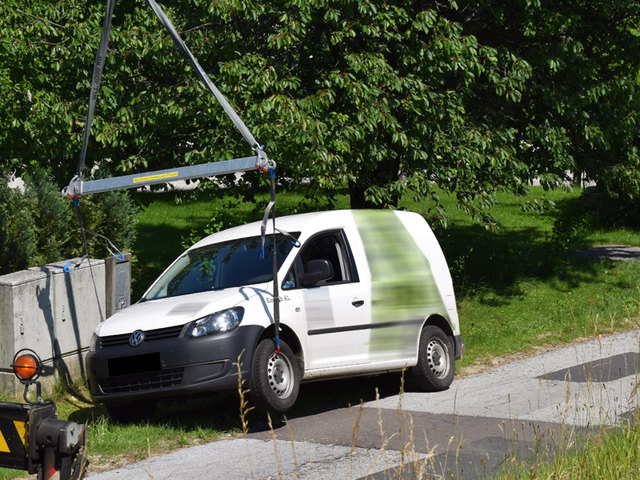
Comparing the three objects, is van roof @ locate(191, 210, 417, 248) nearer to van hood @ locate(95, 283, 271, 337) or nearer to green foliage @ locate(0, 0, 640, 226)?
van hood @ locate(95, 283, 271, 337)

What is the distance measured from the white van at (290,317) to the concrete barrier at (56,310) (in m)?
1.29

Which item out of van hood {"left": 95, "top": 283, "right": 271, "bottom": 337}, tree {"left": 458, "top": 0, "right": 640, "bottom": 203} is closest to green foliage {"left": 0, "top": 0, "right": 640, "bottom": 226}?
tree {"left": 458, "top": 0, "right": 640, "bottom": 203}

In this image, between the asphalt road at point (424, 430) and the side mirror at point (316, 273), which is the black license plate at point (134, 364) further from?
the side mirror at point (316, 273)

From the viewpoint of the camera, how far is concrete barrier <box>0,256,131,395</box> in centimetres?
935

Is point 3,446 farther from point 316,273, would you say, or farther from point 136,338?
point 316,273

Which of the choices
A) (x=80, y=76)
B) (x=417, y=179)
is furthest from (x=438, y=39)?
(x=80, y=76)

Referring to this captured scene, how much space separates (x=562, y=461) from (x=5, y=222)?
796cm

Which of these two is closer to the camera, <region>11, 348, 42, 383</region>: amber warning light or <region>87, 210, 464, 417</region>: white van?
<region>11, 348, 42, 383</region>: amber warning light

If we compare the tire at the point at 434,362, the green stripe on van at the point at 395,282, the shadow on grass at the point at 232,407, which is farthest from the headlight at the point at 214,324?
the tire at the point at 434,362

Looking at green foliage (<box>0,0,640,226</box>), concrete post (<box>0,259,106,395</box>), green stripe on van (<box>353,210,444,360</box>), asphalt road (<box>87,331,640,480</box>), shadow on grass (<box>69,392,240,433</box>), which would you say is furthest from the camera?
green foliage (<box>0,0,640,226</box>)

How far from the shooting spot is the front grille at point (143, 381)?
783cm

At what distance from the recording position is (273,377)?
7996mm

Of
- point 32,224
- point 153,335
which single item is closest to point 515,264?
point 32,224

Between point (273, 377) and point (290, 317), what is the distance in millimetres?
603
